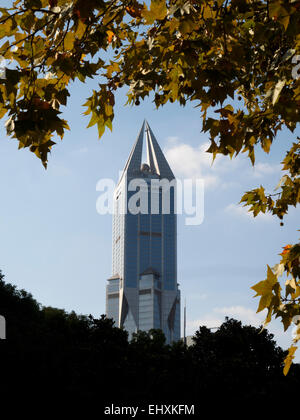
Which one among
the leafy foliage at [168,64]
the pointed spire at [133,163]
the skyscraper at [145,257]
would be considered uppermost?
the pointed spire at [133,163]

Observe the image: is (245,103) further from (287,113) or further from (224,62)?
(287,113)

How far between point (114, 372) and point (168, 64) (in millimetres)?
25405

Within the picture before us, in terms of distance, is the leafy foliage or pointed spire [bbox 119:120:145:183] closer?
the leafy foliage

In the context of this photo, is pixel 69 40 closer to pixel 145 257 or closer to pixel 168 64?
pixel 168 64

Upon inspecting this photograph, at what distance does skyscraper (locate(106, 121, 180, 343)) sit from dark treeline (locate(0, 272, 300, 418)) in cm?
15340

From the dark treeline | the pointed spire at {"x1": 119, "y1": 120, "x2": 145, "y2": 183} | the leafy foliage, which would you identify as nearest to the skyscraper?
the pointed spire at {"x1": 119, "y1": 120, "x2": 145, "y2": 183}

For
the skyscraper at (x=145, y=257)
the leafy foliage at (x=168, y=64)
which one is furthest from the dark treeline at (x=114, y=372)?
the skyscraper at (x=145, y=257)

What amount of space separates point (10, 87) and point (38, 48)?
0.93m

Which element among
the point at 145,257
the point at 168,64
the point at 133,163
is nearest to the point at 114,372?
the point at 168,64

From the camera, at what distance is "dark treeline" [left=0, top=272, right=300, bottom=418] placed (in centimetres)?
2627

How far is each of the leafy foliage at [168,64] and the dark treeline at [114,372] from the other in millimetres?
22218

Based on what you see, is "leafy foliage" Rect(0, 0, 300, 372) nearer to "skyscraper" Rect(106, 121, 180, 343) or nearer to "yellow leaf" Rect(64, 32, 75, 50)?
"yellow leaf" Rect(64, 32, 75, 50)

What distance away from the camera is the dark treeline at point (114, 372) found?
26266 millimetres

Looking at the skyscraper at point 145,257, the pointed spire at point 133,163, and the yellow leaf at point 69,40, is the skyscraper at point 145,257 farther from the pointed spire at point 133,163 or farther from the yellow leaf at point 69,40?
the yellow leaf at point 69,40
